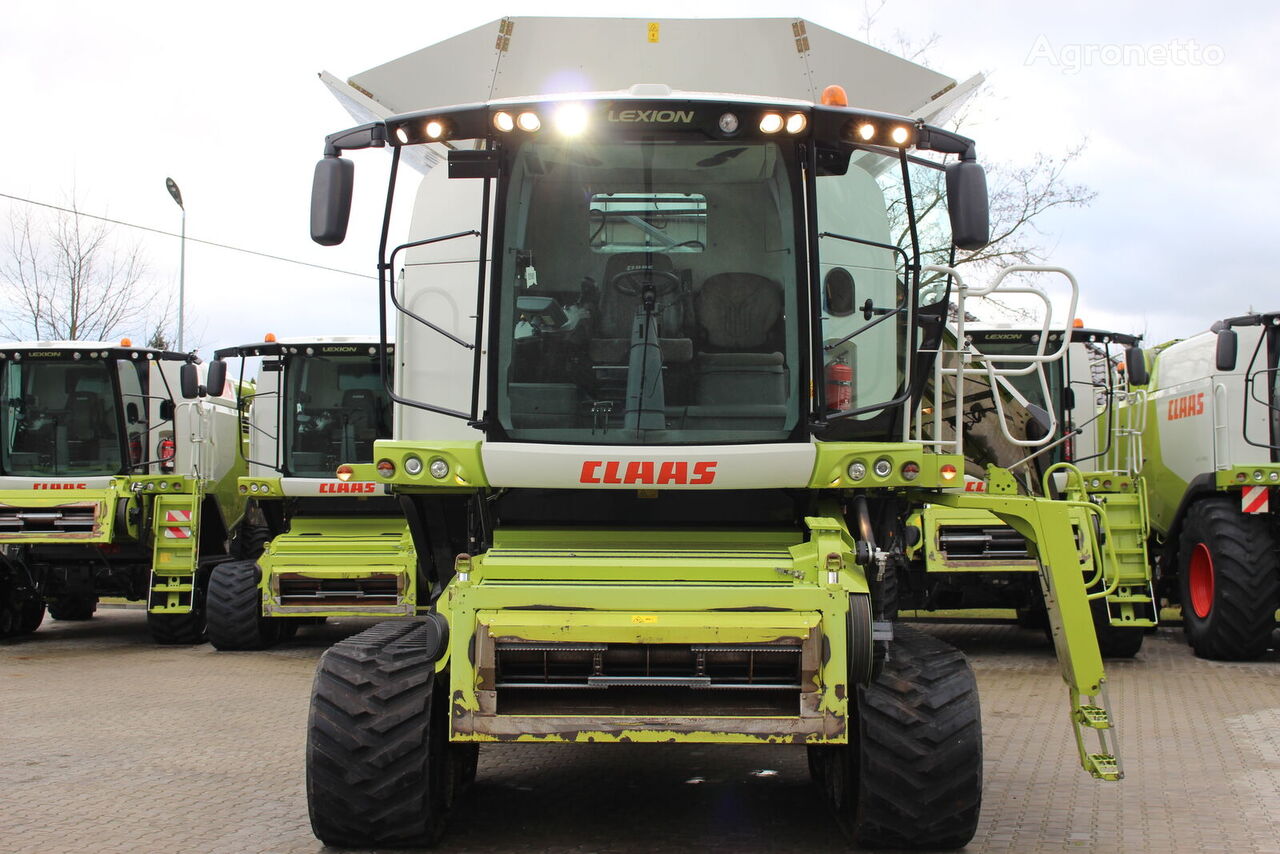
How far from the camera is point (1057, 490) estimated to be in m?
12.5

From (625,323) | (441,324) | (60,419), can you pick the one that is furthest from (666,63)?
(60,419)

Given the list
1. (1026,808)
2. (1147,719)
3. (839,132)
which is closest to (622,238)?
(839,132)

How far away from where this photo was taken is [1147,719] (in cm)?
903

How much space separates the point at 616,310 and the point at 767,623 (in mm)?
1564

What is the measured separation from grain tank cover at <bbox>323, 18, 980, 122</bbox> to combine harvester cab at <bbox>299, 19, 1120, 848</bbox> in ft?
3.57

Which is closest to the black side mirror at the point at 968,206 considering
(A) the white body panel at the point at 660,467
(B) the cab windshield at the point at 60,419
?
(A) the white body panel at the point at 660,467

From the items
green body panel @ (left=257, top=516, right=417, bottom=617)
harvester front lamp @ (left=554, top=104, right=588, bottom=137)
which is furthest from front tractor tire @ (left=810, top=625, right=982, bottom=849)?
green body panel @ (left=257, top=516, right=417, bottom=617)

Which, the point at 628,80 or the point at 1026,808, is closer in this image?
the point at 1026,808

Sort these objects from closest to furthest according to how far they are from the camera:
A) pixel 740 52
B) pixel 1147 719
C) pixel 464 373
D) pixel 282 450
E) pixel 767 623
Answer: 1. pixel 767 623
2. pixel 464 373
3. pixel 740 52
4. pixel 1147 719
5. pixel 282 450

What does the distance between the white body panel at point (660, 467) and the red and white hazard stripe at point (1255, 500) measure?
7.79m

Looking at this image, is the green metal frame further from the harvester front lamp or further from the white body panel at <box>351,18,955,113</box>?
the white body panel at <box>351,18,955,113</box>

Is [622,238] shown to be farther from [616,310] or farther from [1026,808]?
[1026,808]

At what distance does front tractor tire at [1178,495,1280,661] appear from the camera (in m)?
11.6

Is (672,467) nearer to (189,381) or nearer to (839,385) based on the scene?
(839,385)
